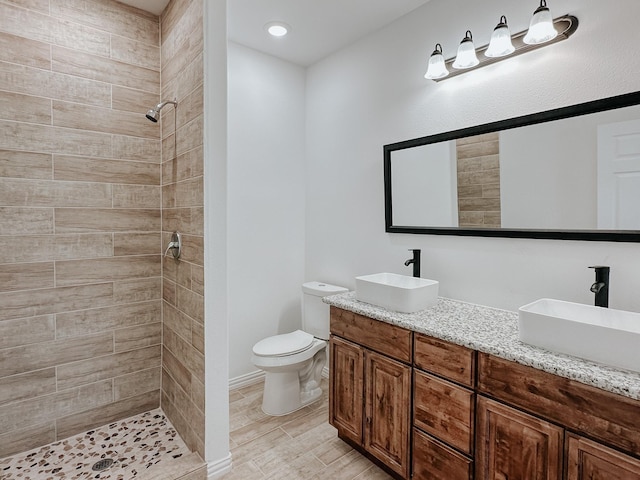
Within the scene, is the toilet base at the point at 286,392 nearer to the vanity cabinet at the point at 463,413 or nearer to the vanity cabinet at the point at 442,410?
the vanity cabinet at the point at 463,413

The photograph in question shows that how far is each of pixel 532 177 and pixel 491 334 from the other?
0.85 meters

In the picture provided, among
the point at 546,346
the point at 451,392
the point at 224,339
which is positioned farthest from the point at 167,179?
the point at 546,346

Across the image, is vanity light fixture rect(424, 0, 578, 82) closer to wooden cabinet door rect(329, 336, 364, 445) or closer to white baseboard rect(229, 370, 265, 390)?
wooden cabinet door rect(329, 336, 364, 445)

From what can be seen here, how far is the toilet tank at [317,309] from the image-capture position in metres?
2.78

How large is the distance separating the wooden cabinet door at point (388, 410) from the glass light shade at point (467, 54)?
64.5 inches

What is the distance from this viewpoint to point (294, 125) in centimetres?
318

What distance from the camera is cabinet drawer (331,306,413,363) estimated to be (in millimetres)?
1751

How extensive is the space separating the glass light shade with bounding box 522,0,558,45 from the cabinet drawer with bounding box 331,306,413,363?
4.91 ft

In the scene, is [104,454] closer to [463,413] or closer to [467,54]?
[463,413]

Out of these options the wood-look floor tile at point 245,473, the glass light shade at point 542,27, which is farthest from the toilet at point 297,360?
the glass light shade at point 542,27

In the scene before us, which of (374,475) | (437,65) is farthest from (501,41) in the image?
(374,475)

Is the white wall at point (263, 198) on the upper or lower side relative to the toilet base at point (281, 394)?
upper

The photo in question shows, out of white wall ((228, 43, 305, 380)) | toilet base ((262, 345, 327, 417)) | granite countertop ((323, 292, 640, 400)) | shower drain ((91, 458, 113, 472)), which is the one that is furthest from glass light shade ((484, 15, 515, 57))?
shower drain ((91, 458, 113, 472))

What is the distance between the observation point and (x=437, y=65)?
80.3 inches
